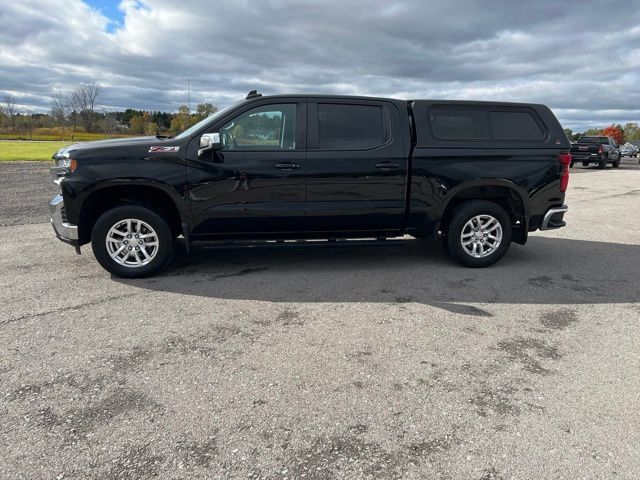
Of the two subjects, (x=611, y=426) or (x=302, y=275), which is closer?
(x=611, y=426)

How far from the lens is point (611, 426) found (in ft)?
8.68

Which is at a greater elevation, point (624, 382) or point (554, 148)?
point (554, 148)

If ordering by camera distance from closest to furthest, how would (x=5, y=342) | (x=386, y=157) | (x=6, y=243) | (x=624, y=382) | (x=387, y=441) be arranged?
(x=387, y=441)
(x=624, y=382)
(x=5, y=342)
(x=386, y=157)
(x=6, y=243)

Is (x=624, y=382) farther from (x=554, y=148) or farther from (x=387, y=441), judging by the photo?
(x=554, y=148)

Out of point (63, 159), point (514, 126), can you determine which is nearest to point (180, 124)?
point (63, 159)

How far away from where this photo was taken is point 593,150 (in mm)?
25188

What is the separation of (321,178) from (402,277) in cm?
146

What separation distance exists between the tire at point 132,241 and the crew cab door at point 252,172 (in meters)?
0.40

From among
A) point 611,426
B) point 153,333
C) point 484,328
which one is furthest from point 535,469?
point 153,333

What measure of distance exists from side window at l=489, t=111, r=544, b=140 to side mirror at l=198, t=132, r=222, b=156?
128 inches

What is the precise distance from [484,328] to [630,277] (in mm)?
2771

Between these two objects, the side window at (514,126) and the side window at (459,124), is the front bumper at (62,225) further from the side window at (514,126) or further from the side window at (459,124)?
the side window at (514,126)

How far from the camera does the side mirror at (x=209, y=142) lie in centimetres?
473

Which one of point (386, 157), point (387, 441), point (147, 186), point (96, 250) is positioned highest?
point (386, 157)
